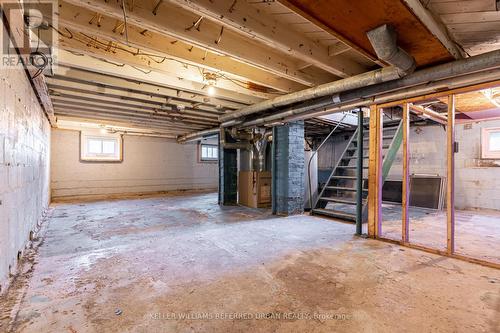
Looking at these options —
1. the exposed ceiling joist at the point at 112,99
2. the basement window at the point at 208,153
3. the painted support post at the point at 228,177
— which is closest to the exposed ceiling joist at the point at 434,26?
the exposed ceiling joist at the point at 112,99

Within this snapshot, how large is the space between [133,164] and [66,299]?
6769mm

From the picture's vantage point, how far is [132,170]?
25.7ft

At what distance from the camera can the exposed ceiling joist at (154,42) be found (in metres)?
1.87

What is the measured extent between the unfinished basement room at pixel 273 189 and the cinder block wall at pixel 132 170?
259cm

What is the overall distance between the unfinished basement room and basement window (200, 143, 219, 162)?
14.5ft

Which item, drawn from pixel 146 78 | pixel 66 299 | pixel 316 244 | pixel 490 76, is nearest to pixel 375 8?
pixel 490 76

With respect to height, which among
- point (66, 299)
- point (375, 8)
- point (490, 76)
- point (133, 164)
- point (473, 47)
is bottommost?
point (66, 299)

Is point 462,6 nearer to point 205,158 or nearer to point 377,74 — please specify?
point 377,74

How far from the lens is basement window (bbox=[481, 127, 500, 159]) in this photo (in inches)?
196

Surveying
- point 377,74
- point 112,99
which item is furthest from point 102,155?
point 377,74

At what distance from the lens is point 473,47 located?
2342 mm

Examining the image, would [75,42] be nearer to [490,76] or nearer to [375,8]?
[375,8]

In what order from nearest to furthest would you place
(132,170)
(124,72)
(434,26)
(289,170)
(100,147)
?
(434,26), (124,72), (289,170), (100,147), (132,170)

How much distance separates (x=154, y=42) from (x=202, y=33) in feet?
1.67
